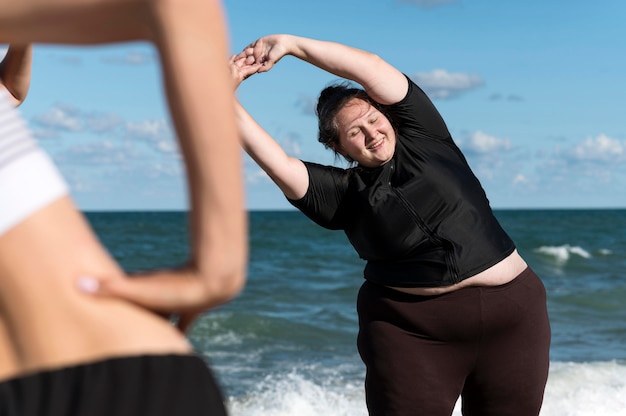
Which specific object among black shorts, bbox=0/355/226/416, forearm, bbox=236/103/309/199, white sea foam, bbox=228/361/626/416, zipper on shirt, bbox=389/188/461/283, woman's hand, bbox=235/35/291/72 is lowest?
white sea foam, bbox=228/361/626/416

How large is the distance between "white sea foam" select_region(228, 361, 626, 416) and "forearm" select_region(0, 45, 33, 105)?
5.39 metres

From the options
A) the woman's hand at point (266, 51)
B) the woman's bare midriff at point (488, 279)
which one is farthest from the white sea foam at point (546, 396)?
the woman's hand at point (266, 51)

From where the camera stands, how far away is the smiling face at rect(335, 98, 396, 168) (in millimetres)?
3361

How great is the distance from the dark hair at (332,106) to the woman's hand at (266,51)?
0.36 meters

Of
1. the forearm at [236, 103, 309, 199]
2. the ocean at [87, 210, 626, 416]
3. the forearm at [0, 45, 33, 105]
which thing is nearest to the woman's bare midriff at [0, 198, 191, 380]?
the forearm at [0, 45, 33, 105]

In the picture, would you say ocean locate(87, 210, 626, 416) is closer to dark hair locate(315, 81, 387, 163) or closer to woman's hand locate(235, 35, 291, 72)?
dark hair locate(315, 81, 387, 163)

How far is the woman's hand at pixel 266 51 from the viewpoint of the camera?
3141 mm

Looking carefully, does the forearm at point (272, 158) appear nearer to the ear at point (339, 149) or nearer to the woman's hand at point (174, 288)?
the ear at point (339, 149)

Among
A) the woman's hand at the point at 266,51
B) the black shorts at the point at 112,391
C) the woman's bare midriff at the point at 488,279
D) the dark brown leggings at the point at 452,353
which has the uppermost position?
Answer: the woman's hand at the point at 266,51

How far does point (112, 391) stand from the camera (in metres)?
1.18

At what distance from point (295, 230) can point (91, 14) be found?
4015 cm

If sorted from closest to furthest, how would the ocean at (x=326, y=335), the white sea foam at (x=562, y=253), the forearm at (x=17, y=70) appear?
the forearm at (x=17, y=70) < the ocean at (x=326, y=335) < the white sea foam at (x=562, y=253)

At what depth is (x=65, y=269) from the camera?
1.23 metres

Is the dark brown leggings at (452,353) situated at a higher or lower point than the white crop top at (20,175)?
lower
